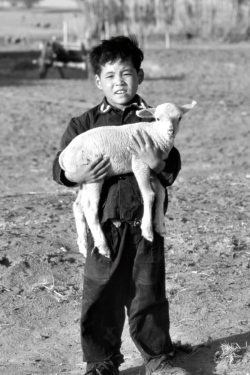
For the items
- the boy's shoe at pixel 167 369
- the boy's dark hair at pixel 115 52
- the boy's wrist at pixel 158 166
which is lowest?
the boy's shoe at pixel 167 369

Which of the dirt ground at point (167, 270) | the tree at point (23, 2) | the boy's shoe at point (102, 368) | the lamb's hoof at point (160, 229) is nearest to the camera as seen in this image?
the lamb's hoof at point (160, 229)

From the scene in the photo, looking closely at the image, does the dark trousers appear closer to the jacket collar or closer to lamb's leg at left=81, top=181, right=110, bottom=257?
lamb's leg at left=81, top=181, right=110, bottom=257

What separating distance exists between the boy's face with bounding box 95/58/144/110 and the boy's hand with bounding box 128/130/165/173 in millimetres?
177

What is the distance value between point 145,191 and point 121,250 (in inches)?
11.6

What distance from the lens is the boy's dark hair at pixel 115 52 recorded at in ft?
10.3

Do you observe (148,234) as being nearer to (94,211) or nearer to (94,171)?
(94,211)

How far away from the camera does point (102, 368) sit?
10.9ft

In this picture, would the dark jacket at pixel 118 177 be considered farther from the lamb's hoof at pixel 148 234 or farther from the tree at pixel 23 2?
the tree at pixel 23 2

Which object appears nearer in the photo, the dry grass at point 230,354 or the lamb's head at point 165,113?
the lamb's head at point 165,113

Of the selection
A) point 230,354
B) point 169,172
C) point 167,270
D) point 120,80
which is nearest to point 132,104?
point 120,80

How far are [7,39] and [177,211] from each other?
66.2 feet

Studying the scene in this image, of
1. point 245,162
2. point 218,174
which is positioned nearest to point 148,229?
point 218,174

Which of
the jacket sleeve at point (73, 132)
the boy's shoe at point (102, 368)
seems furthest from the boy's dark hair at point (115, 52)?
the boy's shoe at point (102, 368)

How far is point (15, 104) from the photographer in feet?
42.1
